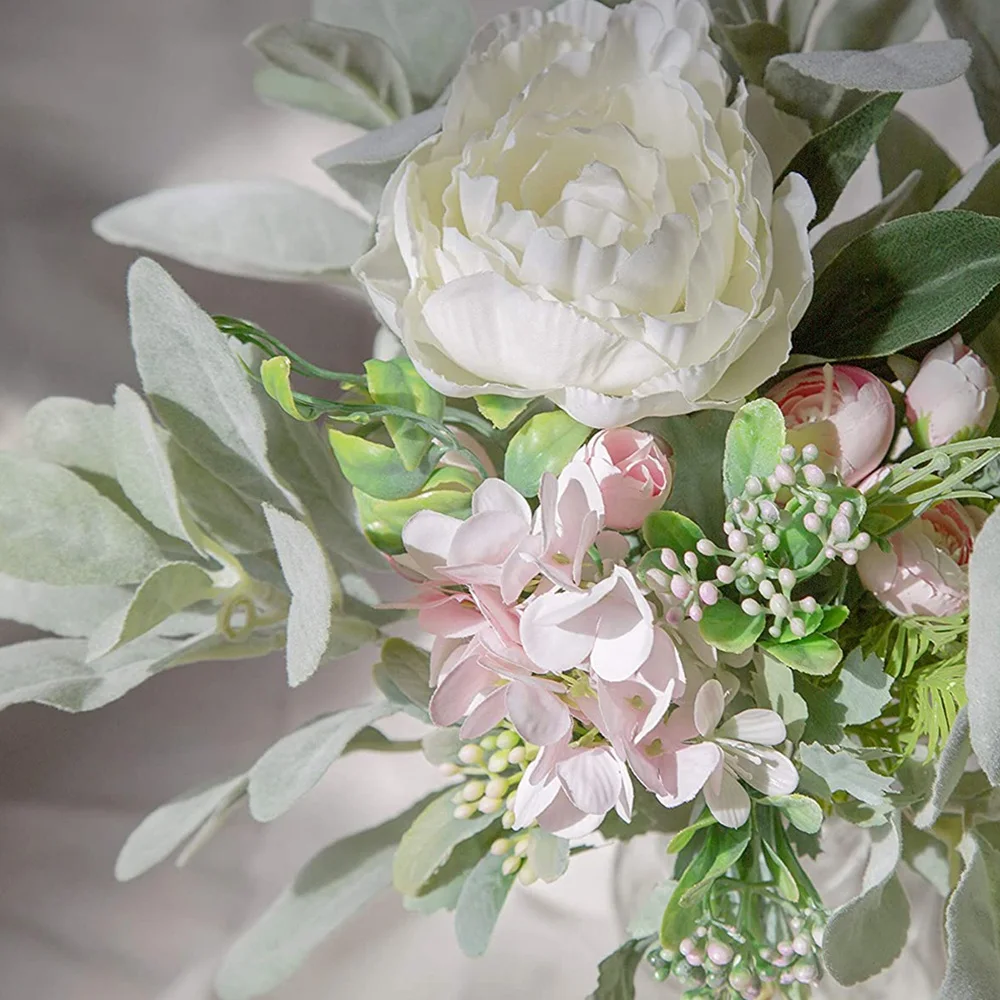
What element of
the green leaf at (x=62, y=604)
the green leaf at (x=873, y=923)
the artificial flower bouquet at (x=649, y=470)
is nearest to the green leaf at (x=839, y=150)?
the artificial flower bouquet at (x=649, y=470)

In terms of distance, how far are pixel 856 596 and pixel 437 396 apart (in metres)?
0.16

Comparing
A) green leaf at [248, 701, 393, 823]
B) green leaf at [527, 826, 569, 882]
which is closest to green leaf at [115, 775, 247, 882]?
green leaf at [248, 701, 393, 823]

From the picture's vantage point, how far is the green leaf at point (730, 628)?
1.09 ft

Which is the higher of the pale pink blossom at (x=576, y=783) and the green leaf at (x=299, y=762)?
the pale pink blossom at (x=576, y=783)

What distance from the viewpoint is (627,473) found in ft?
1.11

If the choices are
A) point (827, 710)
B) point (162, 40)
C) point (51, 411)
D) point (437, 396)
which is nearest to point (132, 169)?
point (162, 40)

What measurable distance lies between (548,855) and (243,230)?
30 centimetres

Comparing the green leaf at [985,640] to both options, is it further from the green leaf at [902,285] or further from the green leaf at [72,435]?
the green leaf at [72,435]

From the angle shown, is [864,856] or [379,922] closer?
[864,856]

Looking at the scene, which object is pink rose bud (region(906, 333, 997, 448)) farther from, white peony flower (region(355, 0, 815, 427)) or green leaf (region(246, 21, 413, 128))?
green leaf (region(246, 21, 413, 128))

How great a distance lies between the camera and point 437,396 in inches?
14.2

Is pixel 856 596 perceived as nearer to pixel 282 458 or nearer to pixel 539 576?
pixel 539 576

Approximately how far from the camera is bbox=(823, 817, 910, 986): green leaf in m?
0.36

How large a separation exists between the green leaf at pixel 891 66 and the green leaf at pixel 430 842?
0.30 metres
